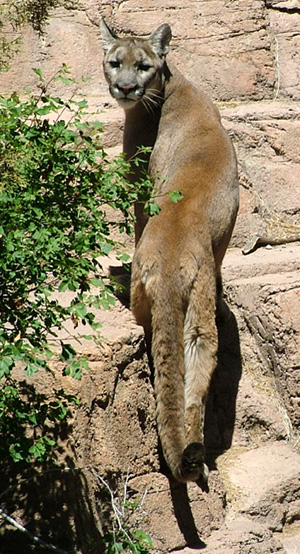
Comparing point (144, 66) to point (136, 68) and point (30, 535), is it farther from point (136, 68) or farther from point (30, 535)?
point (30, 535)

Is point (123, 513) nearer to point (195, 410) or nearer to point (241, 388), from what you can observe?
point (195, 410)

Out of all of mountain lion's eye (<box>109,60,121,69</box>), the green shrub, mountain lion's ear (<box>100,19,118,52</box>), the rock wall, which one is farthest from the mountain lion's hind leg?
mountain lion's ear (<box>100,19,118,52</box>)

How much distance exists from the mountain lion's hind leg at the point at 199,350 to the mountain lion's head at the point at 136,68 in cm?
194

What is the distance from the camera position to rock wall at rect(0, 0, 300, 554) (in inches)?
226

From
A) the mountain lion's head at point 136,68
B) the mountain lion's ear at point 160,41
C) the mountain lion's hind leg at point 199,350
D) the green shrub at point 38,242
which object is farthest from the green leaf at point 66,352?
the mountain lion's ear at point 160,41

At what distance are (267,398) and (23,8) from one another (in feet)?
16.1

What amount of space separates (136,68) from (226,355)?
2.48 meters

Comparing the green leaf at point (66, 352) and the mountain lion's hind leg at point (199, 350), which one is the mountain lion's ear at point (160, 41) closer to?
the mountain lion's hind leg at point (199, 350)

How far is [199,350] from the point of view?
6168 millimetres

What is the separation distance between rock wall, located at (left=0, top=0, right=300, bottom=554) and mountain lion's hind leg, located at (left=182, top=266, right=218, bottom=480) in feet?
1.05

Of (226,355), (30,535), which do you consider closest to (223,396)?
(226,355)

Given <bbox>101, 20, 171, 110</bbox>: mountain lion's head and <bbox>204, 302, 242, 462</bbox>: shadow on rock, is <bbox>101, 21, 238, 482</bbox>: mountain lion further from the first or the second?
<bbox>204, 302, 242, 462</bbox>: shadow on rock

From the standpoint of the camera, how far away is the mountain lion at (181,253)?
5980mm

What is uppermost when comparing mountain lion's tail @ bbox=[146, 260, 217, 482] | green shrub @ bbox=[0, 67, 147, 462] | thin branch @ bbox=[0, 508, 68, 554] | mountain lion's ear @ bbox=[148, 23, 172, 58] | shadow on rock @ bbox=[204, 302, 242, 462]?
mountain lion's ear @ bbox=[148, 23, 172, 58]
